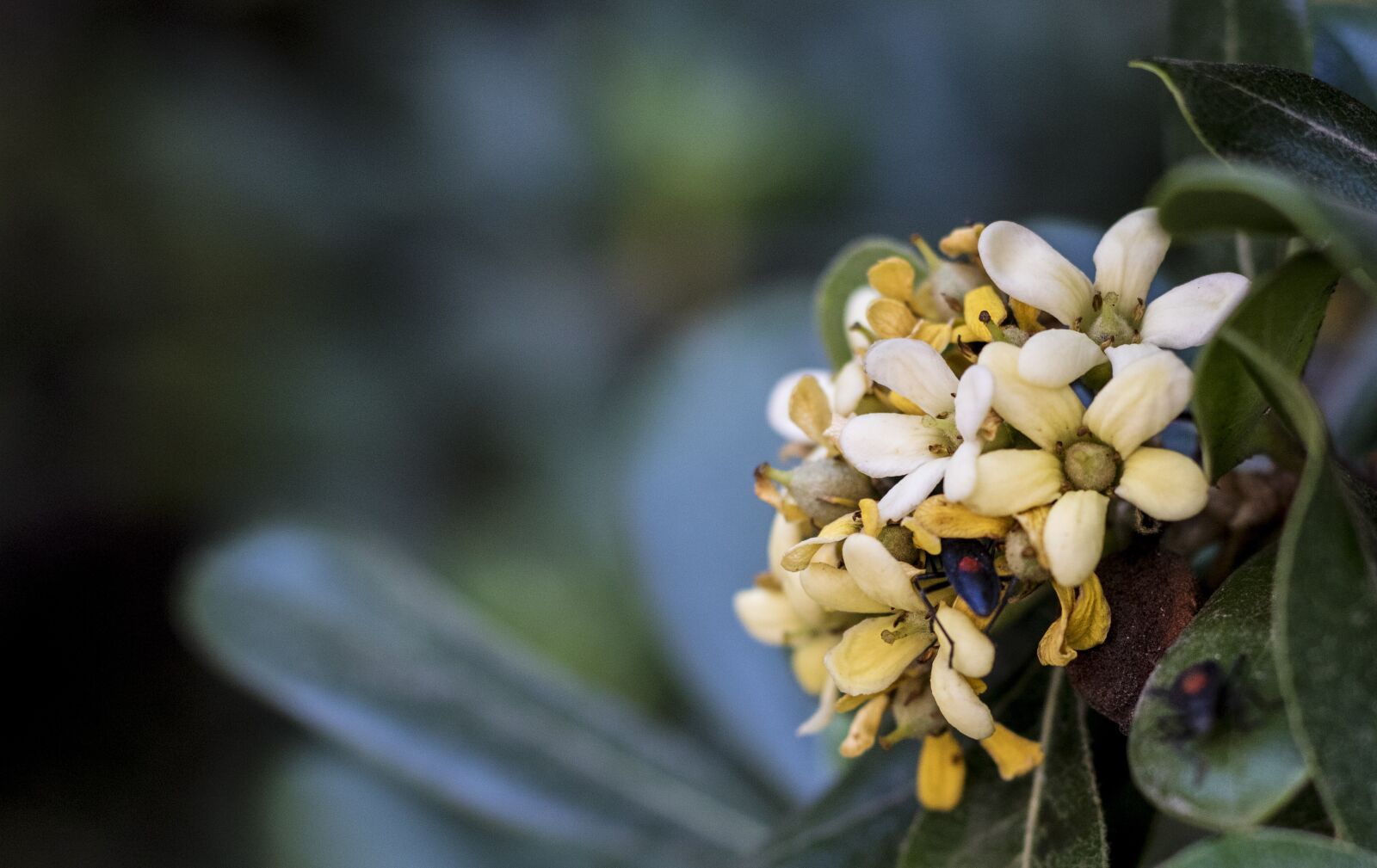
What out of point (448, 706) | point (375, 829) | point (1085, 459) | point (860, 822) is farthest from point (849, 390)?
point (375, 829)

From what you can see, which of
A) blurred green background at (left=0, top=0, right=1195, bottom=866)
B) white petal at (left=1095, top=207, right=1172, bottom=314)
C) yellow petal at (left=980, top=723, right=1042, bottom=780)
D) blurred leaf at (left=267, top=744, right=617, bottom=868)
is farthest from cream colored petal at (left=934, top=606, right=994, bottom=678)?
blurred green background at (left=0, top=0, right=1195, bottom=866)

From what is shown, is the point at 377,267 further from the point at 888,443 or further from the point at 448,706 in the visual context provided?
the point at 888,443

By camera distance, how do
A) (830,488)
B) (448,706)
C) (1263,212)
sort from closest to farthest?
(1263,212)
(830,488)
(448,706)

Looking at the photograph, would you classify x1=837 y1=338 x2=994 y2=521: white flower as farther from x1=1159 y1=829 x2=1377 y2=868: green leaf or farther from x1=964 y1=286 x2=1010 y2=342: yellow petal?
x1=1159 y1=829 x2=1377 y2=868: green leaf

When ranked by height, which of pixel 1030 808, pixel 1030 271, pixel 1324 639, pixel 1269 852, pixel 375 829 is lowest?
pixel 375 829

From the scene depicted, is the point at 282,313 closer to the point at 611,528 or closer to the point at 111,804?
the point at 611,528

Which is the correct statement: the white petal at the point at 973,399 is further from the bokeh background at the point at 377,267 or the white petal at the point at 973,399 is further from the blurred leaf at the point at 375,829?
the bokeh background at the point at 377,267

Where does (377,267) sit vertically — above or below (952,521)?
below
